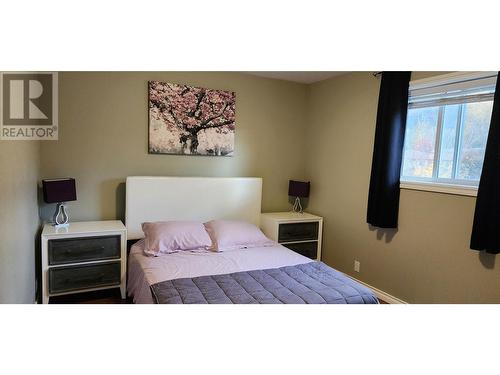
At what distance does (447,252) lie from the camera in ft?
8.56

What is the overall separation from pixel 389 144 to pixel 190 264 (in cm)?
202

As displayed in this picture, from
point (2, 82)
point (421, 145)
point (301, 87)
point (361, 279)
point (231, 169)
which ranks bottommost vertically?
point (361, 279)

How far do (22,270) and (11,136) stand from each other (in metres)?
0.89

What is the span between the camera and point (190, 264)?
266cm

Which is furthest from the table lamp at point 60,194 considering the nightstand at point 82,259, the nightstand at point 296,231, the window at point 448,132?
the window at point 448,132

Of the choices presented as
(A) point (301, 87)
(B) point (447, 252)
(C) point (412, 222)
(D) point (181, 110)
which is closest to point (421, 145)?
(C) point (412, 222)

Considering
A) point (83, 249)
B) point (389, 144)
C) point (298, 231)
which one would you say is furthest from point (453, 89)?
point (83, 249)

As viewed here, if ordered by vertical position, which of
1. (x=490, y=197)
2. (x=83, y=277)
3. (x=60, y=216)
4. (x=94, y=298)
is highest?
(x=490, y=197)

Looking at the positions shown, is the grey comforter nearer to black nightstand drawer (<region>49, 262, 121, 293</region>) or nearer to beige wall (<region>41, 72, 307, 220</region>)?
black nightstand drawer (<region>49, 262, 121, 293</region>)

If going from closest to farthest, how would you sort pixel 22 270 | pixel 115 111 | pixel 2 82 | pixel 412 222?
pixel 2 82 < pixel 22 270 < pixel 412 222 < pixel 115 111

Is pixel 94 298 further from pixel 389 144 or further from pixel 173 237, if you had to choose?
pixel 389 144

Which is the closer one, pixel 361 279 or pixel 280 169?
pixel 361 279

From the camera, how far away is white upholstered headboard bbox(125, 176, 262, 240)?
3.17 metres

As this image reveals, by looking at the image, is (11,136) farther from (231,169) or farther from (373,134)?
(373,134)
